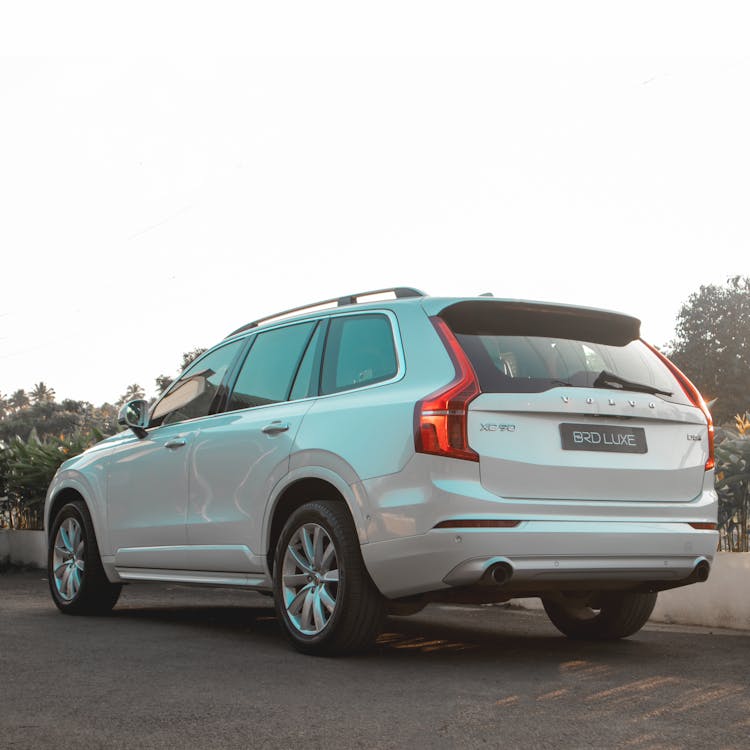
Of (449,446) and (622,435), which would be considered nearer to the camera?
(449,446)

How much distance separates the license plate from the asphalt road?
3.70 feet

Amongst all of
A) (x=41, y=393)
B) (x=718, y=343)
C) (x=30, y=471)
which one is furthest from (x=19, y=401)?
(x=30, y=471)

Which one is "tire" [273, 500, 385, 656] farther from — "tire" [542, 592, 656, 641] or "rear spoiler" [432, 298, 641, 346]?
"tire" [542, 592, 656, 641]

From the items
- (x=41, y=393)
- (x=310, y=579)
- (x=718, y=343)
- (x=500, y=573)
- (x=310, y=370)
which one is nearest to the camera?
(x=500, y=573)

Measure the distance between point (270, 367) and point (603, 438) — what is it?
7.45 ft

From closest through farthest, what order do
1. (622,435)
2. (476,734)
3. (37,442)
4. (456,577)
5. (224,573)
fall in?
(476,734)
(456,577)
(622,435)
(224,573)
(37,442)

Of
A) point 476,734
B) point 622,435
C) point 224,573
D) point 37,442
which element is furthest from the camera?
point 37,442

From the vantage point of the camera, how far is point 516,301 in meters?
6.00

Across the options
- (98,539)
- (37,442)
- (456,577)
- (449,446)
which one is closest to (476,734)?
(456,577)

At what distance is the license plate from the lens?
5699mm

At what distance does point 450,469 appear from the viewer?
544 cm

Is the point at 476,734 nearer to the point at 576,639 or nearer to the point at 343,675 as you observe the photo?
the point at 343,675

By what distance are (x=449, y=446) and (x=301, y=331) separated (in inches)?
72.4

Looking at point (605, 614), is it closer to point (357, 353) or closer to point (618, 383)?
point (618, 383)
